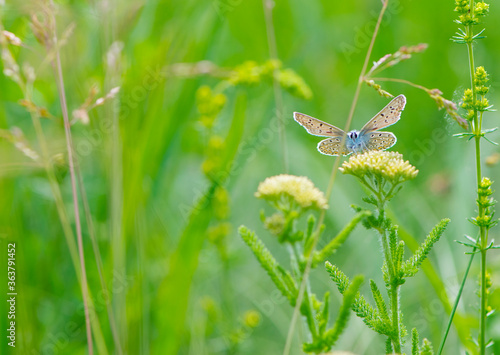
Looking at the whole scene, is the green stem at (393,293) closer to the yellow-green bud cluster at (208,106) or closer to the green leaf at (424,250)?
the green leaf at (424,250)

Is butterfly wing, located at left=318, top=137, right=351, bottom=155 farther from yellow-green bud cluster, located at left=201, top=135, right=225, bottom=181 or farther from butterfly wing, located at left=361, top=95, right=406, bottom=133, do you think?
yellow-green bud cluster, located at left=201, top=135, right=225, bottom=181

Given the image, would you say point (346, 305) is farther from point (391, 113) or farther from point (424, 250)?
point (391, 113)

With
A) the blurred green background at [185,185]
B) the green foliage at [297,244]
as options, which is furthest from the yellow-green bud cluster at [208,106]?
the green foliage at [297,244]

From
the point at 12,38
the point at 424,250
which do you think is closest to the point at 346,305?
the point at 424,250

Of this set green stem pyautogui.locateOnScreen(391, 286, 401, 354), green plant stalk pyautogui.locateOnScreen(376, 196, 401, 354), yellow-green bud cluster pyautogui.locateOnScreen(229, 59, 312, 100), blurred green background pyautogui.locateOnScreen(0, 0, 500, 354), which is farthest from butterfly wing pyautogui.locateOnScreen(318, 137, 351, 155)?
yellow-green bud cluster pyautogui.locateOnScreen(229, 59, 312, 100)

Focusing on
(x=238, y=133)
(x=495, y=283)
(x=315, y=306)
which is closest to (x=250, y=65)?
(x=238, y=133)

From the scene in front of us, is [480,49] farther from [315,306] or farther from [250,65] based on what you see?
[315,306]

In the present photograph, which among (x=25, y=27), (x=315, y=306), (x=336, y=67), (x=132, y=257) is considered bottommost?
(x=315, y=306)
